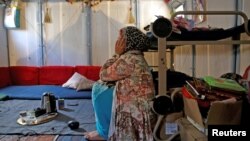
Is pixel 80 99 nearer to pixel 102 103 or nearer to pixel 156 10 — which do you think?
pixel 102 103

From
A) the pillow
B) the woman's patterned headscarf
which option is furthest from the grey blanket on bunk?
the woman's patterned headscarf

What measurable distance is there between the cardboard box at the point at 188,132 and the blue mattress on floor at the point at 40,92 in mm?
2435

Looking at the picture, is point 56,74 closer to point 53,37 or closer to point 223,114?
point 53,37

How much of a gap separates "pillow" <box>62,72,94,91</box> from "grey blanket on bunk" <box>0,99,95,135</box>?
47 centimetres

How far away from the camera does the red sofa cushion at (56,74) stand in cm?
455

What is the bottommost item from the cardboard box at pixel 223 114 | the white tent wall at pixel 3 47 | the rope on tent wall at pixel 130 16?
the cardboard box at pixel 223 114

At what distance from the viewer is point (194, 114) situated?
1.41 metres

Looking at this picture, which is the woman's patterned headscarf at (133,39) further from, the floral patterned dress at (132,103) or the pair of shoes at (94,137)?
the pair of shoes at (94,137)

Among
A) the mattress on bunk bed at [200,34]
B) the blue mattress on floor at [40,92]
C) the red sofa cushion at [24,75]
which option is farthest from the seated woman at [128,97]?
the red sofa cushion at [24,75]

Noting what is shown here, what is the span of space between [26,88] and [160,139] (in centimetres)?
316

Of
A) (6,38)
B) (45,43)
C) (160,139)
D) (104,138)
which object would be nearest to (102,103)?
(104,138)

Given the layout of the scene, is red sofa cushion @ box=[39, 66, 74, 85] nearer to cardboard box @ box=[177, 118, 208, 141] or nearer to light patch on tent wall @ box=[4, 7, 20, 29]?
light patch on tent wall @ box=[4, 7, 20, 29]

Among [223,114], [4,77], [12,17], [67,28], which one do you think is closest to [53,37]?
[67,28]

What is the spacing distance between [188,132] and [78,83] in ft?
9.81
